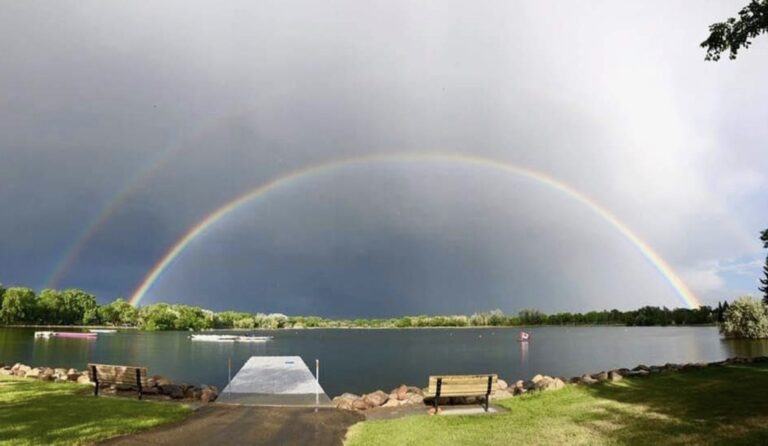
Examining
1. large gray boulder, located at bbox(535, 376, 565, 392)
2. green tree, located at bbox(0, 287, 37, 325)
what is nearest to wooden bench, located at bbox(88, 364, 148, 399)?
large gray boulder, located at bbox(535, 376, 565, 392)

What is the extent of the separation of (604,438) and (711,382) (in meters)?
8.34

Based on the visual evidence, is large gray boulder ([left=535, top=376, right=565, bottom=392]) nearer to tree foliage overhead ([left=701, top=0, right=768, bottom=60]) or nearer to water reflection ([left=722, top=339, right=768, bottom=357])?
tree foliage overhead ([left=701, top=0, right=768, bottom=60])

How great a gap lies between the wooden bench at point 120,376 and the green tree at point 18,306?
163392 mm

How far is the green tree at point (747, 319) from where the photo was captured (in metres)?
91.1

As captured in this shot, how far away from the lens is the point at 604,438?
1090cm

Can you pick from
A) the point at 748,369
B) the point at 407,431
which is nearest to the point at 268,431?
the point at 407,431

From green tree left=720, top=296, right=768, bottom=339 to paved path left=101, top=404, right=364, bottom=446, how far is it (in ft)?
325

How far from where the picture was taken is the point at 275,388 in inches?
859

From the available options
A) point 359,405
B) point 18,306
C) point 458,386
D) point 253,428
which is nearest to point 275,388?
point 359,405

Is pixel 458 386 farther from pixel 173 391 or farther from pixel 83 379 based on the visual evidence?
pixel 83 379

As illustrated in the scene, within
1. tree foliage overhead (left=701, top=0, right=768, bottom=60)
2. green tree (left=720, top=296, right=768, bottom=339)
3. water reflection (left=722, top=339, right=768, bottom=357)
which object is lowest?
water reflection (left=722, top=339, right=768, bottom=357)

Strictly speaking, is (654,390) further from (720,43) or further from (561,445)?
(720,43)

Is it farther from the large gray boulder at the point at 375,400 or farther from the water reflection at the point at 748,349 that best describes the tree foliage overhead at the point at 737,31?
the water reflection at the point at 748,349

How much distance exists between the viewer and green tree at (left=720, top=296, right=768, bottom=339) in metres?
91.1
